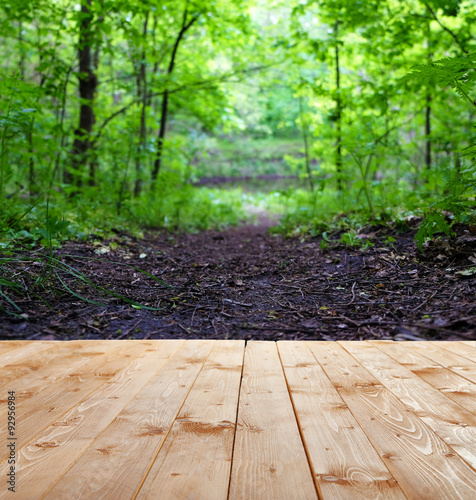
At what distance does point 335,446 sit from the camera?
1015 mm

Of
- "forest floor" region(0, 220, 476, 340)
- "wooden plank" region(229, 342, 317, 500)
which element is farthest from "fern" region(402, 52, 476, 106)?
"wooden plank" region(229, 342, 317, 500)

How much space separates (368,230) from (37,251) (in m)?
2.81

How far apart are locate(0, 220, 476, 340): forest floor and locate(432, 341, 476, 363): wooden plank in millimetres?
82

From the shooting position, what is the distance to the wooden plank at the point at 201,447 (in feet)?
2.77

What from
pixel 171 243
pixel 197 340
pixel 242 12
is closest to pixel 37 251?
pixel 197 340

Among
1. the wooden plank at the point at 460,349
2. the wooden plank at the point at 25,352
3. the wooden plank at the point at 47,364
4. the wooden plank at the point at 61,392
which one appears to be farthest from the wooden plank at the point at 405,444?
the wooden plank at the point at 25,352

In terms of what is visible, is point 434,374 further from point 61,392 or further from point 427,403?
point 61,392

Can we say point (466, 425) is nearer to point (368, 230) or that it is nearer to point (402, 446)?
point (402, 446)

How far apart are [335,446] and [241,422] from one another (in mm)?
280

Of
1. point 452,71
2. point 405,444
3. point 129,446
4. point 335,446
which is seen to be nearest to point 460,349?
point 405,444

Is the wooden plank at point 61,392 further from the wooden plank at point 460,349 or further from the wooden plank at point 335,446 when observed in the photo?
the wooden plank at point 460,349

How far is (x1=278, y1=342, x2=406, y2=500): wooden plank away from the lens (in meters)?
0.84

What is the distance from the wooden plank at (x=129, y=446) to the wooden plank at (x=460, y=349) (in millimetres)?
1242

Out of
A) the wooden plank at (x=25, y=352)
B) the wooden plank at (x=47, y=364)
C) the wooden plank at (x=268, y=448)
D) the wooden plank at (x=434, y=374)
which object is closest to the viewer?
the wooden plank at (x=268, y=448)
